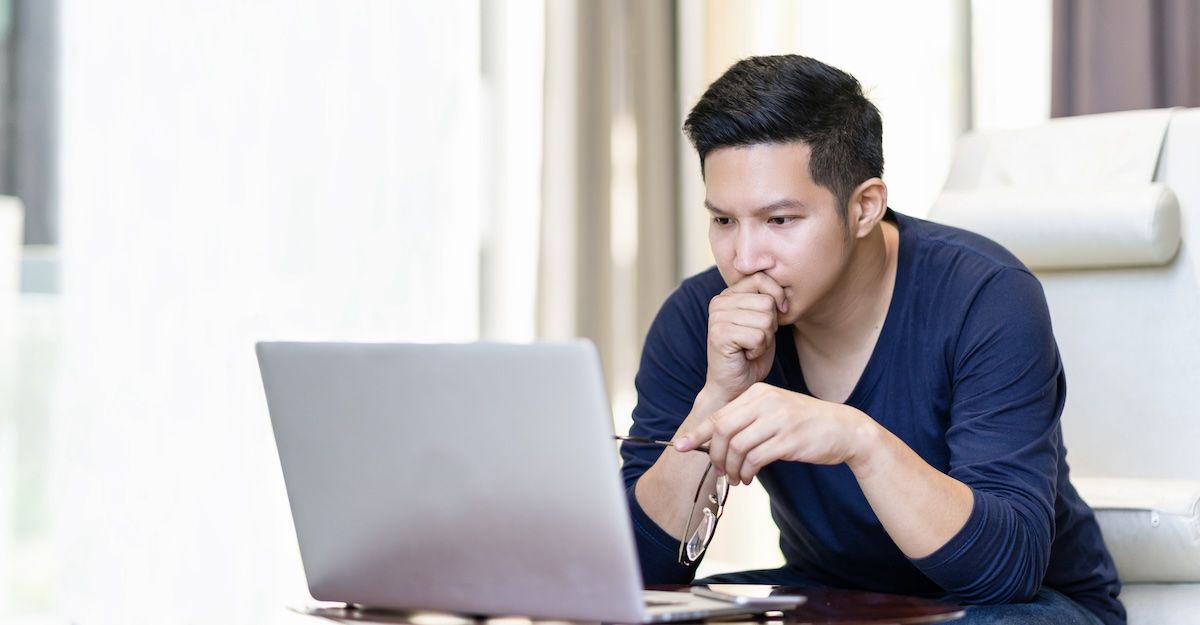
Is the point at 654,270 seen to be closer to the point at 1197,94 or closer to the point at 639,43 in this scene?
the point at 639,43

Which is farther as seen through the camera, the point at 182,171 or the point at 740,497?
the point at 740,497

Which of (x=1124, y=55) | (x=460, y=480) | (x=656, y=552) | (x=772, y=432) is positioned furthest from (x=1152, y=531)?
(x=1124, y=55)

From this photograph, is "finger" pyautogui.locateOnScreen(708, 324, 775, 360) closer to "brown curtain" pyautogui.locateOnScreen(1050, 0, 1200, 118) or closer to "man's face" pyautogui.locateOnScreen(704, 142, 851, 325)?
"man's face" pyautogui.locateOnScreen(704, 142, 851, 325)

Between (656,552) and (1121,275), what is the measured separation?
1027 mm

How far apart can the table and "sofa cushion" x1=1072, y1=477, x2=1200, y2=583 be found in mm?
Result: 756

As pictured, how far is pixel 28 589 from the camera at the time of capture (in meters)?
2.01

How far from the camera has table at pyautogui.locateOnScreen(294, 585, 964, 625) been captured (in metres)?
1.00

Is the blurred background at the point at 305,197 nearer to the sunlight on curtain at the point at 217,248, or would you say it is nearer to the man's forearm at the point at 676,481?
the sunlight on curtain at the point at 217,248

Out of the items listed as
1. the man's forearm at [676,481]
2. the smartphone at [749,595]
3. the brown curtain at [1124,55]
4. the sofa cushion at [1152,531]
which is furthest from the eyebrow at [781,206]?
the brown curtain at [1124,55]

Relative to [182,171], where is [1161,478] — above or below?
below

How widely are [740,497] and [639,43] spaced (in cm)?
108

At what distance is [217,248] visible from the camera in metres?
2.22

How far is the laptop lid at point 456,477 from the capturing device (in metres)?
0.94

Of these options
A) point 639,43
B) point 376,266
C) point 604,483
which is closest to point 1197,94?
point 639,43
